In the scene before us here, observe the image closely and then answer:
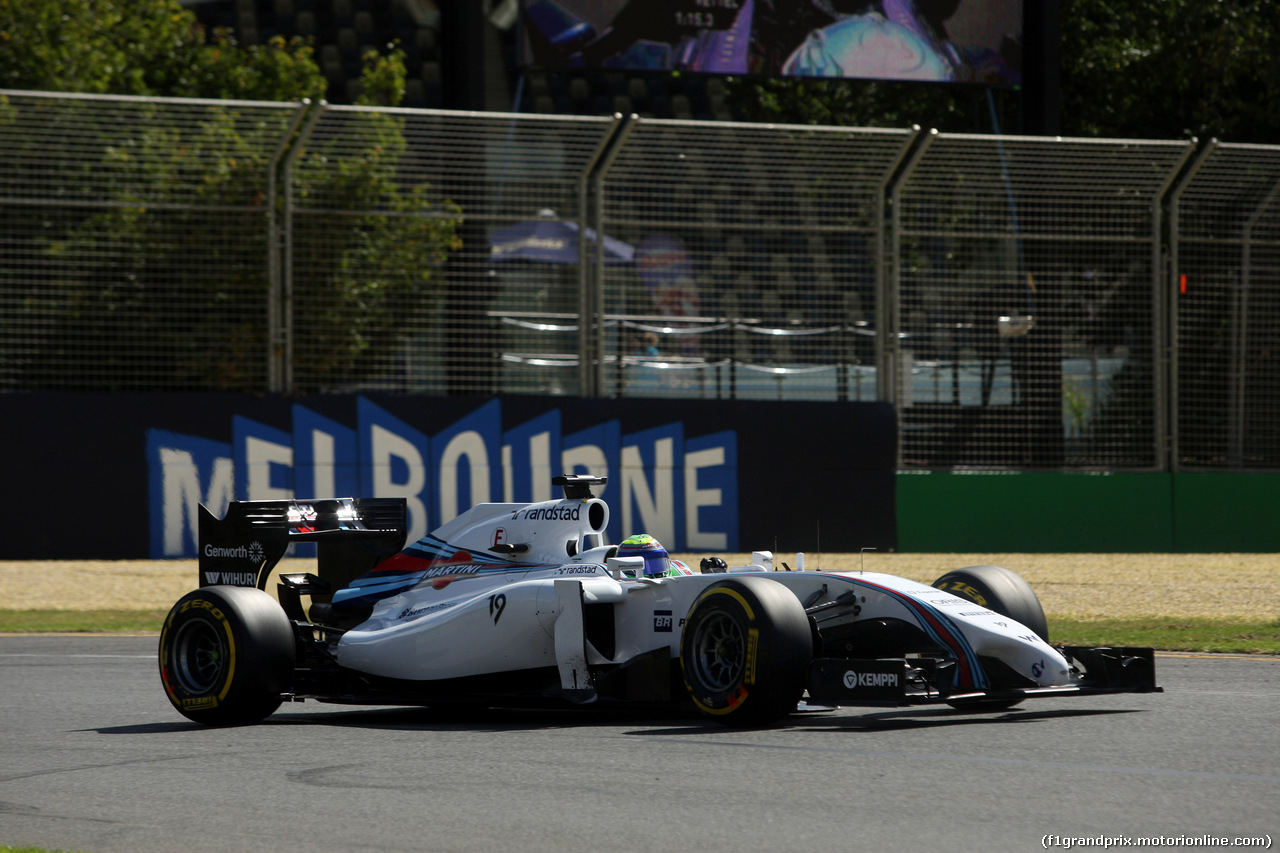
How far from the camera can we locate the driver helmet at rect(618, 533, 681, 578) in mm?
7809

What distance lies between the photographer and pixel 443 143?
17.0 meters

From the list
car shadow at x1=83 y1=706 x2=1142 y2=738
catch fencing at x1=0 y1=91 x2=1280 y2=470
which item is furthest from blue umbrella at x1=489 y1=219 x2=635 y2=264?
car shadow at x1=83 y1=706 x2=1142 y2=738

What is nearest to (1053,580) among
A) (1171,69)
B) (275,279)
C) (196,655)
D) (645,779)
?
(275,279)

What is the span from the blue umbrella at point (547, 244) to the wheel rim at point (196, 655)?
31.3ft

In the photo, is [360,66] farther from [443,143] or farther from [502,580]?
[502,580]

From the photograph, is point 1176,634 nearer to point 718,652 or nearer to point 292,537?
point 718,652

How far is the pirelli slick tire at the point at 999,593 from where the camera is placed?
8078 millimetres

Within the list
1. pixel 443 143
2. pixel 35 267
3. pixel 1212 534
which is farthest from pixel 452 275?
pixel 1212 534

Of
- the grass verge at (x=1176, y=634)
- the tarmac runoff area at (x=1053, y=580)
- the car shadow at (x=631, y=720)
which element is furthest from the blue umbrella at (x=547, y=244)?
the car shadow at (x=631, y=720)

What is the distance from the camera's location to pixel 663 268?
17.4 meters

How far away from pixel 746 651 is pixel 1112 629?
607cm

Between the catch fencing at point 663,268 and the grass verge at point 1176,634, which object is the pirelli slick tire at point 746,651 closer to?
the grass verge at point 1176,634

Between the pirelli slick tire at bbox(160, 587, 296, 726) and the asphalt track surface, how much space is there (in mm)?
155

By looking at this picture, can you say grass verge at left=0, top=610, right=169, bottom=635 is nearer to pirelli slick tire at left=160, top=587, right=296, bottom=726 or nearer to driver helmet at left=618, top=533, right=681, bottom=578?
pirelli slick tire at left=160, top=587, right=296, bottom=726
